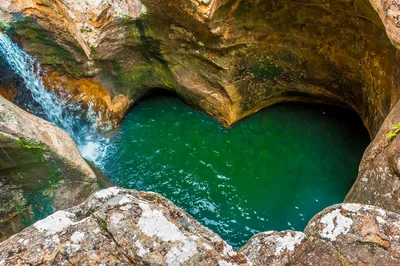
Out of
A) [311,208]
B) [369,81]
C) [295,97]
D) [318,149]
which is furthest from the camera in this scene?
[295,97]

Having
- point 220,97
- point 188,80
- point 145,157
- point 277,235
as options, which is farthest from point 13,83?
point 277,235

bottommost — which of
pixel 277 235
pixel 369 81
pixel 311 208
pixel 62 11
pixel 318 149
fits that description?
pixel 311 208

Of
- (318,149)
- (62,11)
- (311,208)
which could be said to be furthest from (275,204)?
(62,11)

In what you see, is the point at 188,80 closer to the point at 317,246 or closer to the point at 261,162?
the point at 261,162

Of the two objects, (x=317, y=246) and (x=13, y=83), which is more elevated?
(x=317, y=246)

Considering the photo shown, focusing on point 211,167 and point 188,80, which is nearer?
point 211,167

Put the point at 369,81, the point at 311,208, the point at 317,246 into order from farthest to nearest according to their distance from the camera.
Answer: the point at 369,81, the point at 311,208, the point at 317,246

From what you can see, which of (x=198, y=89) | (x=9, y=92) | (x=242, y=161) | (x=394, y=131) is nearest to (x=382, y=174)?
(x=394, y=131)
